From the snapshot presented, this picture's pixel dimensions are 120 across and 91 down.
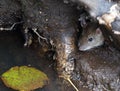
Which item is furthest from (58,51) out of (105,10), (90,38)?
(105,10)

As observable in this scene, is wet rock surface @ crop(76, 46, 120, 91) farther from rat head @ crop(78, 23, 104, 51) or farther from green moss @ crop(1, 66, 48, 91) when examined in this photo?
green moss @ crop(1, 66, 48, 91)

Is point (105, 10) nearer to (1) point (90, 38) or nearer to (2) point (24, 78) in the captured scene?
(1) point (90, 38)

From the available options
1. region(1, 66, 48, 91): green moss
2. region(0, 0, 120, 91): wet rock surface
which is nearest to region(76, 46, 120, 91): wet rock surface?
region(0, 0, 120, 91): wet rock surface

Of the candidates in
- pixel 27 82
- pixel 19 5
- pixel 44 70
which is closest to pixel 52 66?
pixel 44 70

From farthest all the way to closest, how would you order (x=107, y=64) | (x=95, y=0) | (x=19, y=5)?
(x=19, y=5) < (x=107, y=64) < (x=95, y=0)

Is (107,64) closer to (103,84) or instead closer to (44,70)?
(103,84)

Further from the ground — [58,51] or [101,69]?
[58,51]
